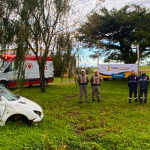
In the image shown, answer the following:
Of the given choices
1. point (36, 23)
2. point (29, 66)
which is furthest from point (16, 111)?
point (29, 66)

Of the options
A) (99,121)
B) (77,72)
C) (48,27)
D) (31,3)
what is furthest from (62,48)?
(99,121)

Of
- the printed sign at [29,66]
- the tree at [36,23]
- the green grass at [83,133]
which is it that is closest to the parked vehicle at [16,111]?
the green grass at [83,133]

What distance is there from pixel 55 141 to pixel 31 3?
24.9ft

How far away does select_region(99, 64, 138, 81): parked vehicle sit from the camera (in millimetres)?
15183

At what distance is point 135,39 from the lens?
52.6ft

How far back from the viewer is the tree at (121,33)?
51.7 ft

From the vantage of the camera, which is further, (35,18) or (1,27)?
(35,18)

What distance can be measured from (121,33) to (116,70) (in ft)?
15.0

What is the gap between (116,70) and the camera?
15.5 m

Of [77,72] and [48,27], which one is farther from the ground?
[48,27]

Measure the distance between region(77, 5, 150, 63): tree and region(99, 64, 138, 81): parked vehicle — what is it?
1.50 metres

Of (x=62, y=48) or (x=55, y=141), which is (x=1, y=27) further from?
(x=55, y=141)

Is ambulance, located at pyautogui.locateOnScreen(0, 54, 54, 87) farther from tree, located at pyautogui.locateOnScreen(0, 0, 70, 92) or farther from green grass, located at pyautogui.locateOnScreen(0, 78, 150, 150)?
green grass, located at pyautogui.locateOnScreen(0, 78, 150, 150)

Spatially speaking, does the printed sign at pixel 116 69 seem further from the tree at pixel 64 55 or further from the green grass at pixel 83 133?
the green grass at pixel 83 133
